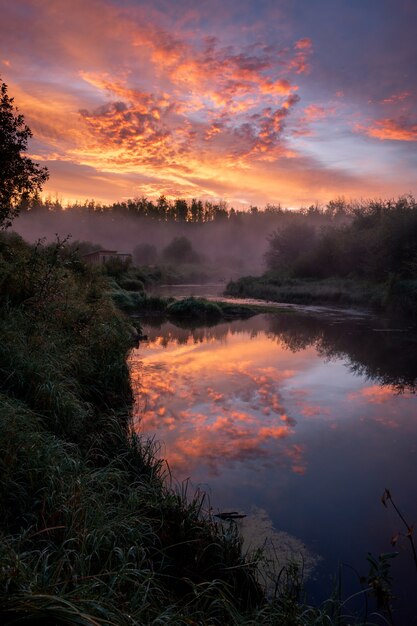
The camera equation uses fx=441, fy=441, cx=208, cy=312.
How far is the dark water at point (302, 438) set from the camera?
170 inches

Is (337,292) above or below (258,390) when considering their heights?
above

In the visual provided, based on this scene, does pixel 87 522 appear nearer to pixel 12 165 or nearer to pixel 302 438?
pixel 302 438

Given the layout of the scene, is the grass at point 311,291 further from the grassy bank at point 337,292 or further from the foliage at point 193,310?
the foliage at point 193,310

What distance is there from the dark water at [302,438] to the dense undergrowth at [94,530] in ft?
1.78

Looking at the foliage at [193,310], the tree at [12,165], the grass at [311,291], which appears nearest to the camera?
the tree at [12,165]

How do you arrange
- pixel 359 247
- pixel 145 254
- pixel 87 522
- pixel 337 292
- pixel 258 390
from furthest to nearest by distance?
pixel 145 254
pixel 359 247
pixel 337 292
pixel 258 390
pixel 87 522

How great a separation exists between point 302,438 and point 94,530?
4070 millimetres

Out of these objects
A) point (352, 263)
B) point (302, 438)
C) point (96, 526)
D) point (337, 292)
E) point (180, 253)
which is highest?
point (180, 253)

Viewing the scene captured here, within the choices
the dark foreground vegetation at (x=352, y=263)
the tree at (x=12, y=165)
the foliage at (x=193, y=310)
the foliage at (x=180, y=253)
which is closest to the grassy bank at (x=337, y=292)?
the dark foreground vegetation at (x=352, y=263)

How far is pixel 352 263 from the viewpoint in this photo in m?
35.4

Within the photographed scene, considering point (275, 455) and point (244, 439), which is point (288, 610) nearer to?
point (275, 455)

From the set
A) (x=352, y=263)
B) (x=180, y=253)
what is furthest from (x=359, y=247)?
(x=180, y=253)

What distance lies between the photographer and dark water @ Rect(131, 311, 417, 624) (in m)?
4.31

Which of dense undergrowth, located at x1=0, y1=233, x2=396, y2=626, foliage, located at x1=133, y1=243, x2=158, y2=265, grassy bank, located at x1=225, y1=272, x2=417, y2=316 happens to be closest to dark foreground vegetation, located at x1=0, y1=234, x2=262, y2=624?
dense undergrowth, located at x1=0, y1=233, x2=396, y2=626
